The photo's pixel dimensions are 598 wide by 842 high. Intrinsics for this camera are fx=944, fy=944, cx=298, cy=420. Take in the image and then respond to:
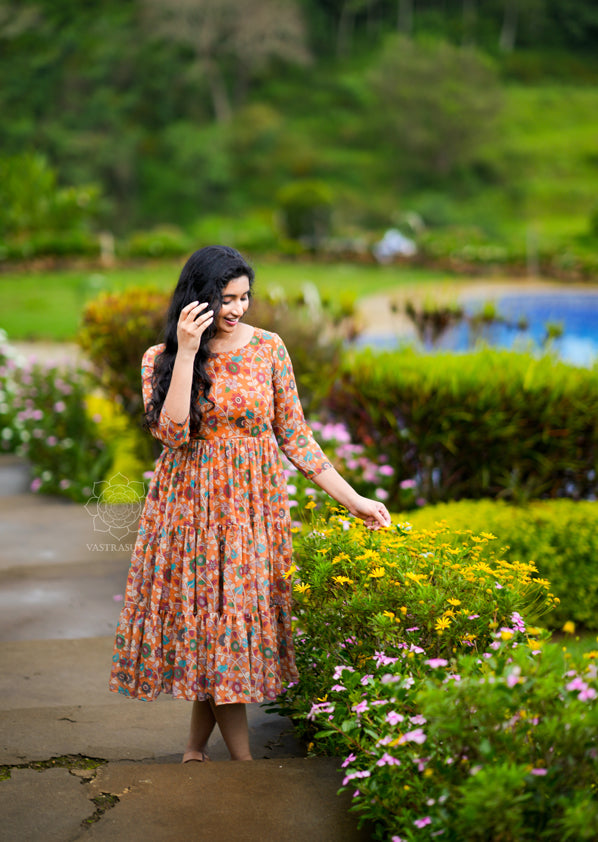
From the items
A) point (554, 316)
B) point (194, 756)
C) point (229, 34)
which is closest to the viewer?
point (194, 756)

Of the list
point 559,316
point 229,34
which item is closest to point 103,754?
point 559,316

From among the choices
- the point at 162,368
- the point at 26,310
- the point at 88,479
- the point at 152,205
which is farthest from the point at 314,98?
the point at 162,368

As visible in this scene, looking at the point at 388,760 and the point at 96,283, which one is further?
the point at 96,283

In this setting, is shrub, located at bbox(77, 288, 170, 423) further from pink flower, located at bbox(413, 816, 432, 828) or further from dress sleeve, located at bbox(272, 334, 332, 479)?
pink flower, located at bbox(413, 816, 432, 828)

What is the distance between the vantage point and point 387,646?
232 centimetres

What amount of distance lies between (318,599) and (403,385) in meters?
2.22

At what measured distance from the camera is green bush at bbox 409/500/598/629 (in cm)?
380

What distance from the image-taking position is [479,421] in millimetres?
4488

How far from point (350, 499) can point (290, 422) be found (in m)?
0.27

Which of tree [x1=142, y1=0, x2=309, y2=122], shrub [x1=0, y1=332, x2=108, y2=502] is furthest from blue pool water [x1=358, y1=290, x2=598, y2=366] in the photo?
tree [x1=142, y1=0, x2=309, y2=122]

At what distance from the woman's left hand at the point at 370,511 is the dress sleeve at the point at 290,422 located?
130mm

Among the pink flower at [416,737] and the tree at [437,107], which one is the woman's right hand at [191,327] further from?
the tree at [437,107]

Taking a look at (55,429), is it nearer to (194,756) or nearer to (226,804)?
(194,756)

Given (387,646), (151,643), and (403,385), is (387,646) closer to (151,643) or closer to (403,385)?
(151,643)
